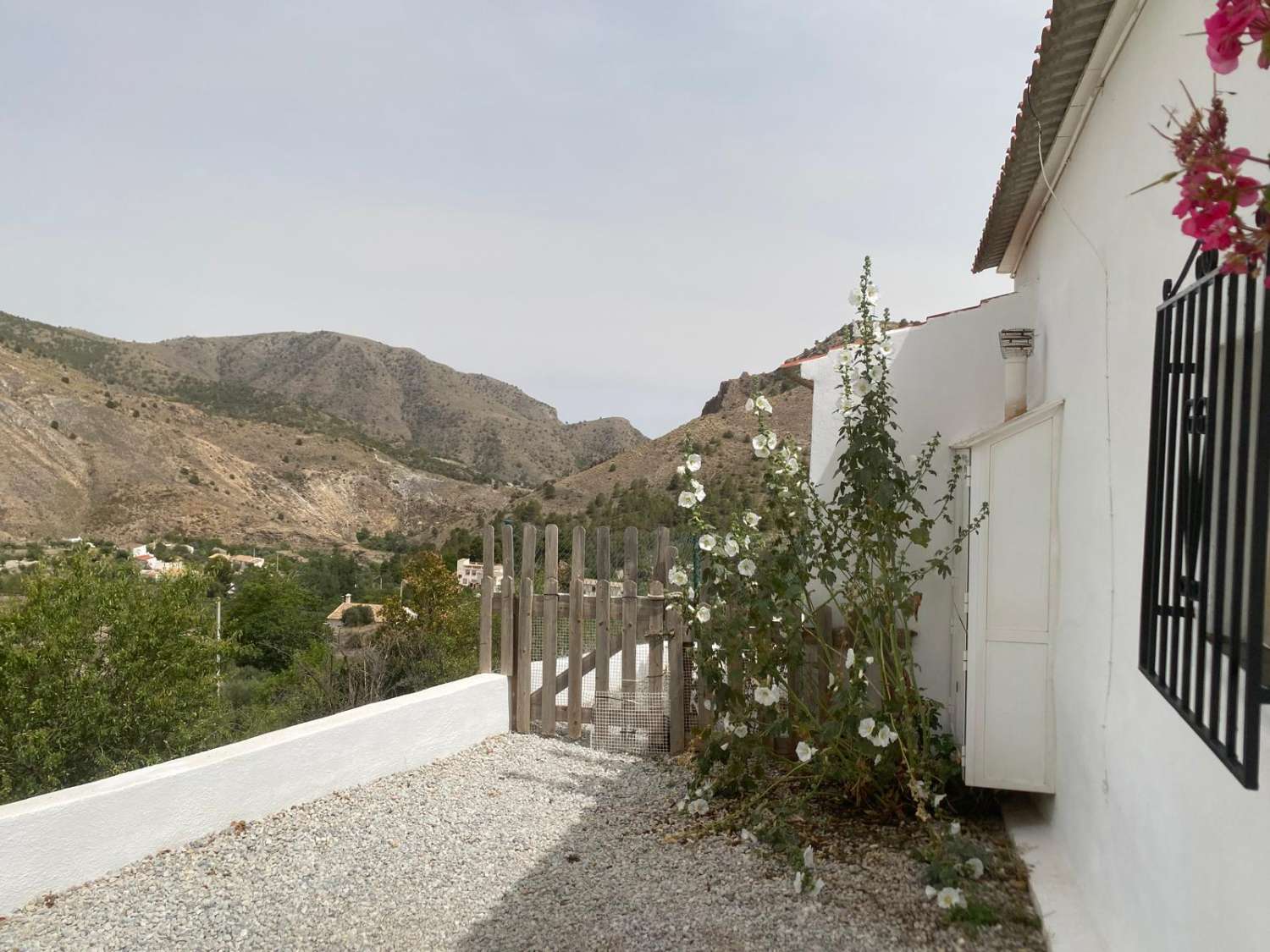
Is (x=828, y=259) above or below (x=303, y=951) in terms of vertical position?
above

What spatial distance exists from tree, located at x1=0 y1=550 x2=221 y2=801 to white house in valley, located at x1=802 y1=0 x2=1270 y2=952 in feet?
16.1

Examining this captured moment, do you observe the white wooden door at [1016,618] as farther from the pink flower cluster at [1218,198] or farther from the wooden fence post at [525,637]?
the wooden fence post at [525,637]

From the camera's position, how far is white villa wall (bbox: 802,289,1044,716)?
226 inches

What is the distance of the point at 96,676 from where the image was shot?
19.2ft

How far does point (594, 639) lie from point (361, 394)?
6234 centimetres

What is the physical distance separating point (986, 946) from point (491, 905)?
194cm

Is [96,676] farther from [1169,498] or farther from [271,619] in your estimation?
[271,619]

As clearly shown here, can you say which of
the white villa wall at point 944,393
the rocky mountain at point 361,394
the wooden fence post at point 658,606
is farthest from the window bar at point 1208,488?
the rocky mountain at point 361,394

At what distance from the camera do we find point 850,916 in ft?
11.8

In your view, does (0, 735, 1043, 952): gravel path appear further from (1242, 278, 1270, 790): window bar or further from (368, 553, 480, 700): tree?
(368, 553, 480, 700): tree

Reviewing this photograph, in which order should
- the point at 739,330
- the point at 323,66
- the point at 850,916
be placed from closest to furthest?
the point at 850,916 → the point at 323,66 → the point at 739,330

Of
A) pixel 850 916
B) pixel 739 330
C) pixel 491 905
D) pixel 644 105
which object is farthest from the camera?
pixel 739 330

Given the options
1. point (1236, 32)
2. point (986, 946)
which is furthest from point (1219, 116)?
point (986, 946)

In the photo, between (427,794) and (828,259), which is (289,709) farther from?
(828,259)
